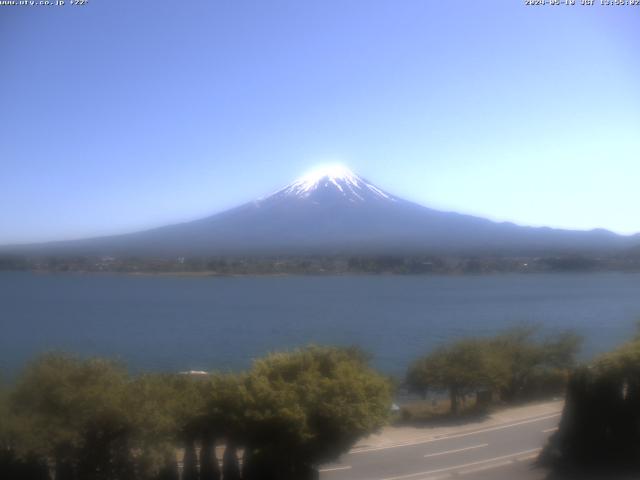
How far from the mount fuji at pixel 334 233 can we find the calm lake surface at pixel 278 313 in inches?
127

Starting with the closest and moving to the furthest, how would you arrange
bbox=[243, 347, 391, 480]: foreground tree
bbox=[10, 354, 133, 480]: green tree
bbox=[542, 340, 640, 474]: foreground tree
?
bbox=[10, 354, 133, 480]: green tree, bbox=[243, 347, 391, 480]: foreground tree, bbox=[542, 340, 640, 474]: foreground tree

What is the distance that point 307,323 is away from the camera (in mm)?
19625

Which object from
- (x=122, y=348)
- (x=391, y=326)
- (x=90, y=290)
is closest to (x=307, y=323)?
(x=391, y=326)

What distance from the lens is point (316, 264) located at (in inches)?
1437

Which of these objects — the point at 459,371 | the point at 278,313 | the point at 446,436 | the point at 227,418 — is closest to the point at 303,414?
the point at 227,418

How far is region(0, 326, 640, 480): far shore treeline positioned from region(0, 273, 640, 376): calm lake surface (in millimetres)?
1057

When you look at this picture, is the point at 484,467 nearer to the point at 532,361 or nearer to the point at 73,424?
the point at 73,424

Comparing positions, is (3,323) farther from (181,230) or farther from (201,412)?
(181,230)

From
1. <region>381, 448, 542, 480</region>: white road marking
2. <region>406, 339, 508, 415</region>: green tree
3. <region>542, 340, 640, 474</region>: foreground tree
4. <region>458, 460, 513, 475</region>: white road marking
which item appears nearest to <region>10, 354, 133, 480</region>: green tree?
<region>381, 448, 542, 480</region>: white road marking

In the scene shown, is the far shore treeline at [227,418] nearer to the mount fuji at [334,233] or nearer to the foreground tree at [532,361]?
the foreground tree at [532,361]

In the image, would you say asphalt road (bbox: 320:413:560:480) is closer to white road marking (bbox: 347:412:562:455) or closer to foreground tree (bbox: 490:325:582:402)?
white road marking (bbox: 347:412:562:455)

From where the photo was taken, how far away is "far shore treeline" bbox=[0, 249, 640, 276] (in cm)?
3188

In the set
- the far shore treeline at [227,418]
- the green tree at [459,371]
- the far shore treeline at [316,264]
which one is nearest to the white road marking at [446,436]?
the far shore treeline at [227,418]

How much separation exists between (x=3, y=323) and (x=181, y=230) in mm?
26868
